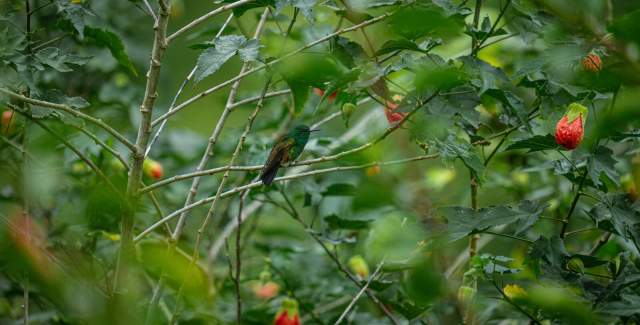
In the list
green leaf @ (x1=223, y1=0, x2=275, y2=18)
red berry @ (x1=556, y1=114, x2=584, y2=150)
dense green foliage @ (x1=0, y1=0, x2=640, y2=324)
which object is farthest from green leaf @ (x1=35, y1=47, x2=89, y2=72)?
red berry @ (x1=556, y1=114, x2=584, y2=150)

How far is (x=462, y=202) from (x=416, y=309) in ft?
2.75

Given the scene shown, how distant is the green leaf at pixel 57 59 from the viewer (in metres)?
1.21

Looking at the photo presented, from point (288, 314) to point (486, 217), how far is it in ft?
1.77

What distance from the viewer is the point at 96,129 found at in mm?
1869

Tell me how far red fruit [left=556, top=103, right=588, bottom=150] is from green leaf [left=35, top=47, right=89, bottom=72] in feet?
2.57

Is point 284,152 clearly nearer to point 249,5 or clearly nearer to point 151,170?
point 249,5

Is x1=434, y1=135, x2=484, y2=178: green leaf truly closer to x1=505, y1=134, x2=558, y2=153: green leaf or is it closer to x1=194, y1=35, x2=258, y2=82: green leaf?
x1=505, y1=134, x2=558, y2=153: green leaf

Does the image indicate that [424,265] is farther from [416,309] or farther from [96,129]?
[96,129]

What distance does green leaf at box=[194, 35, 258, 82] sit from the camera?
108cm

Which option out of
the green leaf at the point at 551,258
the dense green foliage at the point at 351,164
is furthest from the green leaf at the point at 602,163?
the green leaf at the point at 551,258

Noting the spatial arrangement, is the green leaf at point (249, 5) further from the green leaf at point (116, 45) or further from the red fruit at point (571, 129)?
the red fruit at point (571, 129)

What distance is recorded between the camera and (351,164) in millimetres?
1296

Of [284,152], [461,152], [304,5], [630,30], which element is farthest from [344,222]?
[630,30]

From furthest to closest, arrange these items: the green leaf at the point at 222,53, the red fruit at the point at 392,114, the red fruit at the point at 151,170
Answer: the red fruit at the point at 151,170, the red fruit at the point at 392,114, the green leaf at the point at 222,53
